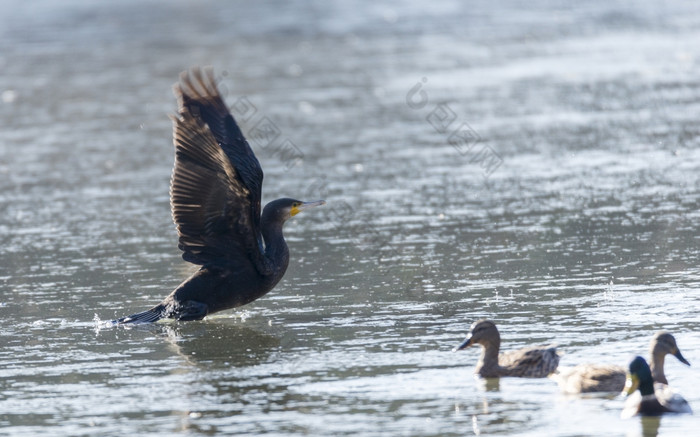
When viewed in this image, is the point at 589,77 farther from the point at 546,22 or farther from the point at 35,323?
the point at 35,323

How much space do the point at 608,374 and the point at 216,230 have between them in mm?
3451

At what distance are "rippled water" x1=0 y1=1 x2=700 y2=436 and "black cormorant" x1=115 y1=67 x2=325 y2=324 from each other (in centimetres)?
23

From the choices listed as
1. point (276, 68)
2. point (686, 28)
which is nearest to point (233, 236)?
point (276, 68)

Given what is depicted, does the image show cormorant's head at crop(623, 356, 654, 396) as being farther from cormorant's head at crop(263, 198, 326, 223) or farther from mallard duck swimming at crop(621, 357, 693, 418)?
cormorant's head at crop(263, 198, 326, 223)

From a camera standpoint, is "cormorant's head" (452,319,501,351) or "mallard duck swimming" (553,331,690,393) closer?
"mallard duck swimming" (553,331,690,393)

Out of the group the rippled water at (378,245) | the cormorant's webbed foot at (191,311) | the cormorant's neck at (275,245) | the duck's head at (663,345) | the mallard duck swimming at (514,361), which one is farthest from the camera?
the cormorant's neck at (275,245)

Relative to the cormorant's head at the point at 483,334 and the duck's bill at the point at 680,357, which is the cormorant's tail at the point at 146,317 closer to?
the cormorant's head at the point at 483,334

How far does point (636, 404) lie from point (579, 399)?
14.9 inches

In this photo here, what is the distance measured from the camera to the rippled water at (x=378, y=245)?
7.39m

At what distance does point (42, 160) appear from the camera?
57.9ft

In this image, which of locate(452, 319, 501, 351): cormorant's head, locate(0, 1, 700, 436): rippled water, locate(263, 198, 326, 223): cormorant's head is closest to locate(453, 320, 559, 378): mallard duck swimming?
locate(452, 319, 501, 351): cormorant's head

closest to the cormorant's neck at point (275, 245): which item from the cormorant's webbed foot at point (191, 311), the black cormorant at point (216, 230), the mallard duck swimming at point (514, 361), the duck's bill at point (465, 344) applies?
the black cormorant at point (216, 230)

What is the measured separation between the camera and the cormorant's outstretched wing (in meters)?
9.19

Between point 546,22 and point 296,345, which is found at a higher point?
point 546,22
